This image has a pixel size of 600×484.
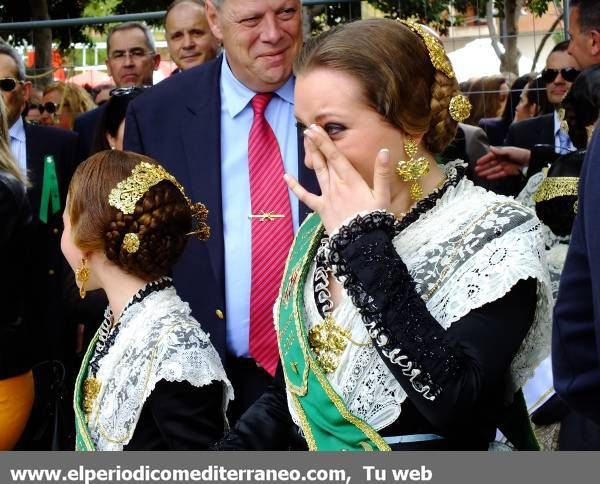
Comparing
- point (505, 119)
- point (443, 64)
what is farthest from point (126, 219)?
point (505, 119)

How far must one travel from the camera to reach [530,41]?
6605 mm

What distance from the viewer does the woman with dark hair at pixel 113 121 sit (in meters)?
5.16

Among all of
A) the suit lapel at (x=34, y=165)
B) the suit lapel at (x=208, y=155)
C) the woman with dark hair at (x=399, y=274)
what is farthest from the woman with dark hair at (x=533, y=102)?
the woman with dark hair at (x=399, y=274)

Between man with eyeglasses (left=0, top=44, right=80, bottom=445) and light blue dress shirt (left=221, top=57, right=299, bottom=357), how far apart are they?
1.13 metres

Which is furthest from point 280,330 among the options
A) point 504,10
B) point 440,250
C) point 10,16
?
point 10,16

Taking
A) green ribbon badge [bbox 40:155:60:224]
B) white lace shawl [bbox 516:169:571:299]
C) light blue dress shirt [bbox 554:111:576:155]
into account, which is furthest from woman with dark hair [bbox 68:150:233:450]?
light blue dress shirt [bbox 554:111:576:155]

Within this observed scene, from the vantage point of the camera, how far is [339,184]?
2.53 metres

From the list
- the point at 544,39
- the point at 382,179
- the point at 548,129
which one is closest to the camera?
the point at 382,179

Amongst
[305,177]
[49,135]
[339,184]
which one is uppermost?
[339,184]

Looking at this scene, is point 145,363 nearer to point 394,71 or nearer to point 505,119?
point 394,71

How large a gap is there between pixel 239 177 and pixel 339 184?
4.13 ft

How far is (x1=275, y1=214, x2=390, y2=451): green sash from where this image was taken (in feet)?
8.33

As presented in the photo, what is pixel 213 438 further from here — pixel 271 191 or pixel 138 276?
pixel 271 191

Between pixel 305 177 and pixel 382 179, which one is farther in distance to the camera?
pixel 305 177
